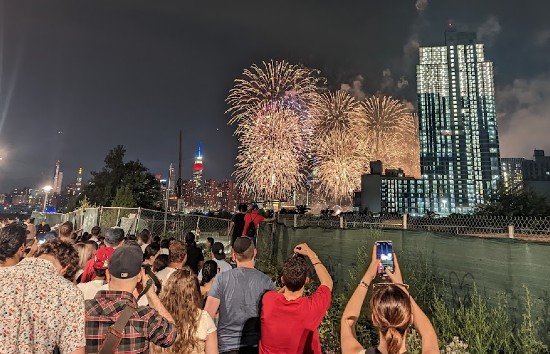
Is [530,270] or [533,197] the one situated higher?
[533,197]

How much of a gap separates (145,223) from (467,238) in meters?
15.2

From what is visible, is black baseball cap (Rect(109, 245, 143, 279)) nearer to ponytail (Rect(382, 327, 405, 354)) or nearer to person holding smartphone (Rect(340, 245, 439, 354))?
person holding smartphone (Rect(340, 245, 439, 354))

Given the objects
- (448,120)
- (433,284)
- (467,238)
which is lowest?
(433,284)

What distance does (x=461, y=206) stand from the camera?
149 m

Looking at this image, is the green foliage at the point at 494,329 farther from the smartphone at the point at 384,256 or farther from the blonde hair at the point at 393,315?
the blonde hair at the point at 393,315

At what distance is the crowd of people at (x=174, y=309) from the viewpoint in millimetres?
2381

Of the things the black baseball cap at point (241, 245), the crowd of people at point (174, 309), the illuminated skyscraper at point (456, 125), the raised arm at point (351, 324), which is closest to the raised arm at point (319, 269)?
the crowd of people at point (174, 309)

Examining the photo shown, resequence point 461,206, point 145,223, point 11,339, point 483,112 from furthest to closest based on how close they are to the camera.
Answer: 1. point 483,112
2. point 461,206
3. point 145,223
4. point 11,339

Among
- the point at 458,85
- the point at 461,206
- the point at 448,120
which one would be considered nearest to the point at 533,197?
the point at 461,206

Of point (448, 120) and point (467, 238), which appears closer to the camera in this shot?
point (467, 238)

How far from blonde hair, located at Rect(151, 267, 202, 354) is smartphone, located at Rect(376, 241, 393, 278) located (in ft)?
5.69

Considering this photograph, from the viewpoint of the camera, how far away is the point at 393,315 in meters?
2.18

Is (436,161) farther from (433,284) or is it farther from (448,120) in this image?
(433,284)

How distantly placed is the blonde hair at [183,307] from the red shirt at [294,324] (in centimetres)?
67
